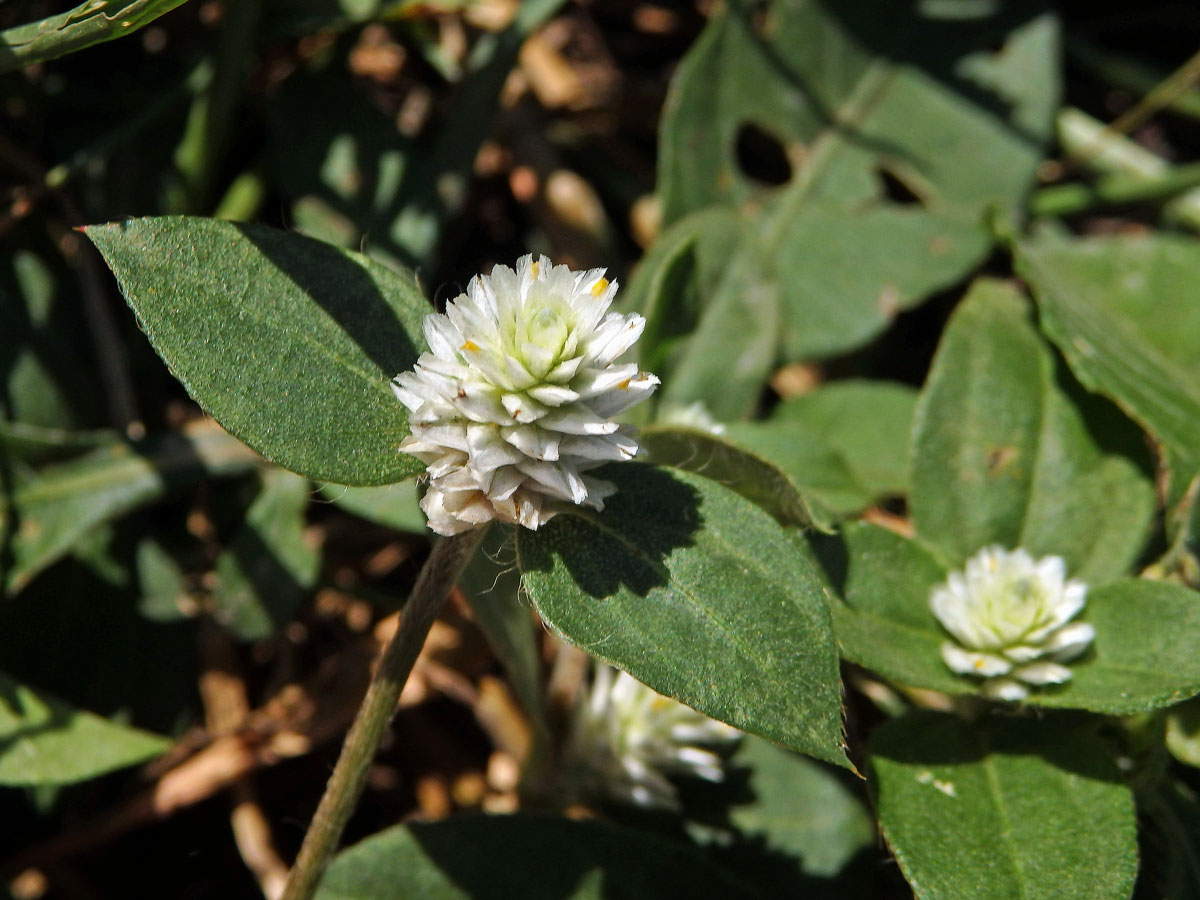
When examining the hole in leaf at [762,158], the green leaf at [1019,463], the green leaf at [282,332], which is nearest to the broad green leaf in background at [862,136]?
the hole in leaf at [762,158]

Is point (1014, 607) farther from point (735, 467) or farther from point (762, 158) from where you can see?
point (762, 158)

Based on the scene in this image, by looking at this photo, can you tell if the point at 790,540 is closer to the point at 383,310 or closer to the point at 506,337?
the point at 506,337

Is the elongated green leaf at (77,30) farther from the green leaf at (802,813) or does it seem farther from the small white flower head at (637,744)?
the green leaf at (802,813)

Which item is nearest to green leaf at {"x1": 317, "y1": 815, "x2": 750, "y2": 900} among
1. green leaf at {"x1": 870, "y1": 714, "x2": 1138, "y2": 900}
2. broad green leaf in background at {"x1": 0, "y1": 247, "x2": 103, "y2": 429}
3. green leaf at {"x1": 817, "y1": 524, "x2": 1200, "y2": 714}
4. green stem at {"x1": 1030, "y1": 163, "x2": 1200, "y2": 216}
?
green leaf at {"x1": 870, "y1": 714, "x2": 1138, "y2": 900}

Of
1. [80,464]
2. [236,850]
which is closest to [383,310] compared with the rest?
[80,464]

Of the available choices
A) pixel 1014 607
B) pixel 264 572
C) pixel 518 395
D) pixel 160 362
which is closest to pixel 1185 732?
pixel 1014 607

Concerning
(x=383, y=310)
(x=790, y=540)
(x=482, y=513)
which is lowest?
(x=790, y=540)
